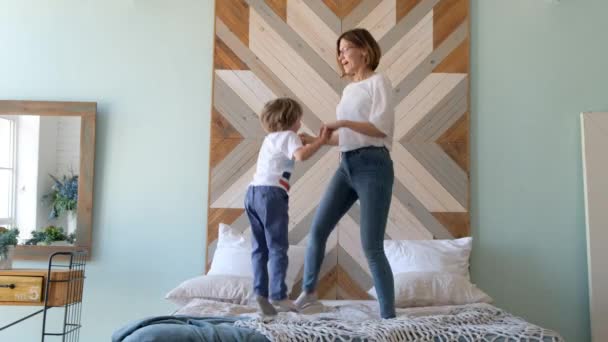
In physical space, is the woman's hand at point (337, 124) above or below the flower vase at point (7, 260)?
above

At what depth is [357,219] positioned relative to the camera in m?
3.52

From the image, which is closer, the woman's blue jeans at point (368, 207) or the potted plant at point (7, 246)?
the woman's blue jeans at point (368, 207)

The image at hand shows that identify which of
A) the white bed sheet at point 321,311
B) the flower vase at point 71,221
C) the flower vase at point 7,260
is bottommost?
the white bed sheet at point 321,311

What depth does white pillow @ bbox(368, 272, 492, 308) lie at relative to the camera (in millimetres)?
2842

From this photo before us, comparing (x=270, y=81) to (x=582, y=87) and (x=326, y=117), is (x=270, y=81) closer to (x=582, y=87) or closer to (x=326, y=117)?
(x=326, y=117)

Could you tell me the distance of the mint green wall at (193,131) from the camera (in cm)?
354

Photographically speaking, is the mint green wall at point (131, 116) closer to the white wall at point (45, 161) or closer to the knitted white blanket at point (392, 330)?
the white wall at point (45, 161)

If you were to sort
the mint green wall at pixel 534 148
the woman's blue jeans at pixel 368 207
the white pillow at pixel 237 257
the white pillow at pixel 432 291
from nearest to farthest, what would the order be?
the woman's blue jeans at pixel 368 207 < the white pillow at pixel 432 291 < the white pillow at pixel 237 257 < the mint green wall at pixel 534 148

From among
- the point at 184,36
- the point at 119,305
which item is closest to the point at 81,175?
the point at 119,305

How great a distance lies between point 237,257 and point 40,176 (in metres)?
1.46

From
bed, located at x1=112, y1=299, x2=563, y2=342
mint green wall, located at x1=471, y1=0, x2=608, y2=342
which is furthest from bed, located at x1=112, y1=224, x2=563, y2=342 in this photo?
mint green wall, located at x1=471, y1=0, x2=608, y2=342

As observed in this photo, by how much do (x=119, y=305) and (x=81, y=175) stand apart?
2.88 feet

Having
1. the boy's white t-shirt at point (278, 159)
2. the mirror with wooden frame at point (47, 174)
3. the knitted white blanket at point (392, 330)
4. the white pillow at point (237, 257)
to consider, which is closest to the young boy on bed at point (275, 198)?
the boy's white t-shirt at point (278, 159)

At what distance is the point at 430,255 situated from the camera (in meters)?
3.27
